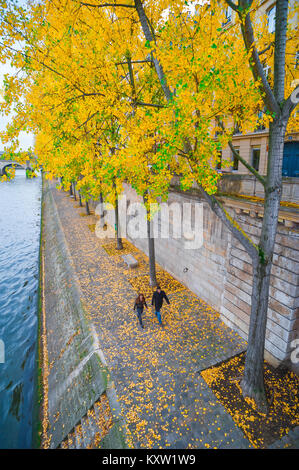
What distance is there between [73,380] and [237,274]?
270 inches

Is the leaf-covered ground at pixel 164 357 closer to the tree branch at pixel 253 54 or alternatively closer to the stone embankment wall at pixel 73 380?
the stone embankment wall at pixel 73 380

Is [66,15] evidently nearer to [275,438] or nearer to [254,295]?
[254,295]

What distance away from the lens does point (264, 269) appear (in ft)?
19.7

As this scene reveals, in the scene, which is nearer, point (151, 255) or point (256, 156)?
point (151, 255)

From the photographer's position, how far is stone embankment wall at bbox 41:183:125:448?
21.7 ft

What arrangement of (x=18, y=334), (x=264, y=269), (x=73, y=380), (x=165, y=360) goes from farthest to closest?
(x=18, y=334)
(x=73, y=380)
(x=165, y=360)
(x=264, y=269)

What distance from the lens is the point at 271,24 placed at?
16.9m

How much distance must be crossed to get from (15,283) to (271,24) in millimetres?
25736

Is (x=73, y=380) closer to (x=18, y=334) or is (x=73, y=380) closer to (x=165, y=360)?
(x=165, y=360)

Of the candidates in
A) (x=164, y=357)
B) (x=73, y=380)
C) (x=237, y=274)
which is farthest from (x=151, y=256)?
(x=73, y=380)

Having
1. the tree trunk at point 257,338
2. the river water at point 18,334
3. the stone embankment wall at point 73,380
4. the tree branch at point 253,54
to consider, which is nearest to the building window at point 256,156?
the tree branch at point 253,54

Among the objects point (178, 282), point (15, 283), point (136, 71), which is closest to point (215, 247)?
point (178, 282)

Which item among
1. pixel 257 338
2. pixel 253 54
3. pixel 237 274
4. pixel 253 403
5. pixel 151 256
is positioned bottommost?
pixel 253 403

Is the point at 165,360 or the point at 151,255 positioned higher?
the point at 151,255
